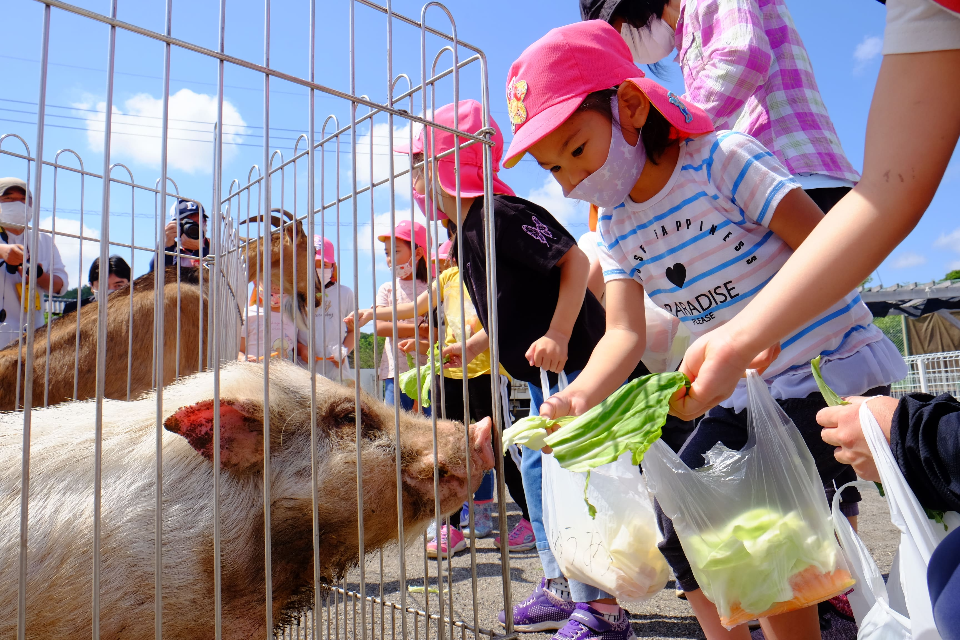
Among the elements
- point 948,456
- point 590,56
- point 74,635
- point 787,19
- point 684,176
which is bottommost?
point 74,635

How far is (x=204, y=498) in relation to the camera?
1.75 metres

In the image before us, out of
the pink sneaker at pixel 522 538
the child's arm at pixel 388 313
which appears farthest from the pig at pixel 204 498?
the pink sneaker at pixel 522 538

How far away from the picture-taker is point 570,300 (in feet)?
8.03

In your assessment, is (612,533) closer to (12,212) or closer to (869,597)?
(869,597)

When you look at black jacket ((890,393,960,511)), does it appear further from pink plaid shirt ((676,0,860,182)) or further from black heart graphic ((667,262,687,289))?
pink plaid shirt ((676,0,860,182))

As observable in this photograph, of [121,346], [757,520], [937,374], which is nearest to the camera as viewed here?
[757,520]

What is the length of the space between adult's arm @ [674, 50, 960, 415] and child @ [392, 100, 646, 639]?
1.20 m

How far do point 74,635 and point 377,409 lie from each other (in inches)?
37.4

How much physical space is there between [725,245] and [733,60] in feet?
2.47

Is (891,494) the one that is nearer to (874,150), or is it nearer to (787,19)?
(874,150)

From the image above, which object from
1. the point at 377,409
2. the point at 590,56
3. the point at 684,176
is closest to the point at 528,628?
the point at 377,409

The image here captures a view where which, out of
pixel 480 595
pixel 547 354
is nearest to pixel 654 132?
pixel 547 354

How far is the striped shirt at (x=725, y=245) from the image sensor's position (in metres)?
1.75

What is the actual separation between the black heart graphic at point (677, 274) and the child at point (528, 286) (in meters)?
0.52
